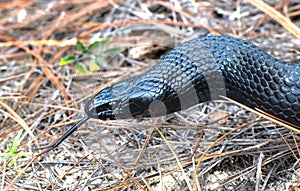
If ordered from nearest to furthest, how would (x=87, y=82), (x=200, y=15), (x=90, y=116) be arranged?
(x=90, y=116) → (x=87, y=82) → (x=200, y=15)

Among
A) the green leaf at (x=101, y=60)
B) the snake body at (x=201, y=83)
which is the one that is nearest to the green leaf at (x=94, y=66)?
the green leaf at (x=101, y=60)

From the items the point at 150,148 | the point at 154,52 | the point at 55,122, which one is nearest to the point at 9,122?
the point at 55,122

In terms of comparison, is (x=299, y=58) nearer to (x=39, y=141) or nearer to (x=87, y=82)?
(x=87, y=82)

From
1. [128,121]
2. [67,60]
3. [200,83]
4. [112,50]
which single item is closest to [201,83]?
[200,83]

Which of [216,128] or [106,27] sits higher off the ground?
[106,27]

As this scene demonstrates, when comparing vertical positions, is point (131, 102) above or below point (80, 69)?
above

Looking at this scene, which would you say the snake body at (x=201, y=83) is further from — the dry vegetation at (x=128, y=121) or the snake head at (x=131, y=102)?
Answer: the dry vegetation at (x=128, y=121)

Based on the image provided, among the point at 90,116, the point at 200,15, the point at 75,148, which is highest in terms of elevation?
the point at 200,15

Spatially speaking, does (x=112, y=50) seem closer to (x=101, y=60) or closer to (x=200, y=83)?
(x=101, y=60)
